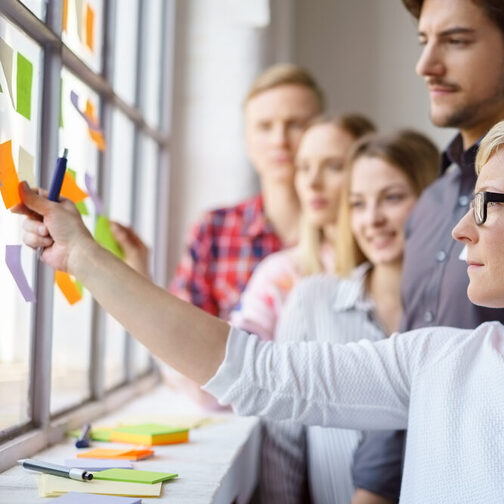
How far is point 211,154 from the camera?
10.1 feet

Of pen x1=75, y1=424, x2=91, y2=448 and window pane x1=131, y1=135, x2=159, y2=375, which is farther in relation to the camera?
window pane x1=131, y1=135, x2=159, y2=375

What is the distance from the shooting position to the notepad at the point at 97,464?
1.33 meters

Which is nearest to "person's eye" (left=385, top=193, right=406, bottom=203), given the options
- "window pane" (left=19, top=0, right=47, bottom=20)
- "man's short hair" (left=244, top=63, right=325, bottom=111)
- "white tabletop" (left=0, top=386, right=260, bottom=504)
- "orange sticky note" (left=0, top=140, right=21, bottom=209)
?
"white tabletop" (left=0, top=386, right=260, bottom=504)

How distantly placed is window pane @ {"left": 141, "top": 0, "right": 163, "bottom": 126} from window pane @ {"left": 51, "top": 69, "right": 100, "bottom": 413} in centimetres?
78

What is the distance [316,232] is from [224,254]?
40 cm

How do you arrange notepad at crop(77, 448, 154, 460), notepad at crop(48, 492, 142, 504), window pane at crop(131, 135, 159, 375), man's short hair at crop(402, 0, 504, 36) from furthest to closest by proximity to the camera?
window pane at crop(131, 135, 159, 375)
man's short hair at crop(402, 0, 504, 36)
notepad at crop(77, 448, 154, 460)
notepad at crop(48, 492, 142, 504)

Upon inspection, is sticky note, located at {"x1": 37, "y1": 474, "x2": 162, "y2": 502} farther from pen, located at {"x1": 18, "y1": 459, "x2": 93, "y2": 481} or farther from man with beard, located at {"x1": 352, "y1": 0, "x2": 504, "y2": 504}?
man with beard, located at {"x1": 352, "y1": 0, "x2": 504, "y2": 504}

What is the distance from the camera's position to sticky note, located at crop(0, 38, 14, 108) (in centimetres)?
132

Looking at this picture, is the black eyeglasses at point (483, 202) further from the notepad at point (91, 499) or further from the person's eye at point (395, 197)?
the person's eye at point (395, 197)

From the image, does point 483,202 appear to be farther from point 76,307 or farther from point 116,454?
point 76,307

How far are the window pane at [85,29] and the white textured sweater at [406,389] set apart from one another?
0.81 meters

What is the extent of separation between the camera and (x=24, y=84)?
1396mm

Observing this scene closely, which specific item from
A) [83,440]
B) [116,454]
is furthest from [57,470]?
[83,440]

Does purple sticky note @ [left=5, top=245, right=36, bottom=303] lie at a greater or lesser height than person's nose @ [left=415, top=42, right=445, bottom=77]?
lesser
